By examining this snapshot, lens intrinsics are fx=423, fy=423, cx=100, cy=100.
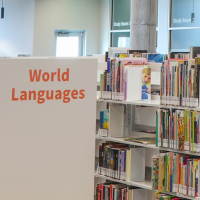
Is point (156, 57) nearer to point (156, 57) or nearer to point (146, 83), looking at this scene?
point (156, 57)

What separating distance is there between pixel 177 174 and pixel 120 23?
962cm

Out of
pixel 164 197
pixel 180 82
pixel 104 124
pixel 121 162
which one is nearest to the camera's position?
pixel 180 82

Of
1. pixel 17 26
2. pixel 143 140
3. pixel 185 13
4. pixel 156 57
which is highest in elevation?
pixel 185 13

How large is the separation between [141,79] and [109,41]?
9085 mm

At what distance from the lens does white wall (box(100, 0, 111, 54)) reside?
42.7 feet

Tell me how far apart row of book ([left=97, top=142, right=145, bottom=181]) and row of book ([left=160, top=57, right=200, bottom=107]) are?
0.66 metres

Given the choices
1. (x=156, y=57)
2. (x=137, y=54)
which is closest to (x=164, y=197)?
(x=156, y=57)

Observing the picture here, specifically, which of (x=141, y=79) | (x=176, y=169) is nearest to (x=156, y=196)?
(x=176, y=169)

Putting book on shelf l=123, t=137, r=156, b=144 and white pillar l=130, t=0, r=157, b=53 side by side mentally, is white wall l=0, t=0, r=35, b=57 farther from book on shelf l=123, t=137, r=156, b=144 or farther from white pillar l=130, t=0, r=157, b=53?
book on shelf l=123, t=137, r=156, b=144

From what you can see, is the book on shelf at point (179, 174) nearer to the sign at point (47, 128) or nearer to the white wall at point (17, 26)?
the sign at point (47, 128)

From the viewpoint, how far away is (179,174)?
3588mm

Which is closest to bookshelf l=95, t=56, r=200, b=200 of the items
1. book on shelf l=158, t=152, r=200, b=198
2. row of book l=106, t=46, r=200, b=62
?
book on shelf l=158, t=152, r=200, b=198

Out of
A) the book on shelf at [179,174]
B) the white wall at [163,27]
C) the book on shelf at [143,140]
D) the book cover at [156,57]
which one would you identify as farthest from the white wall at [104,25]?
the book on shelf at [179,174]

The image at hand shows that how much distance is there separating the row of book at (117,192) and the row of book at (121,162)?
112 millimetres
